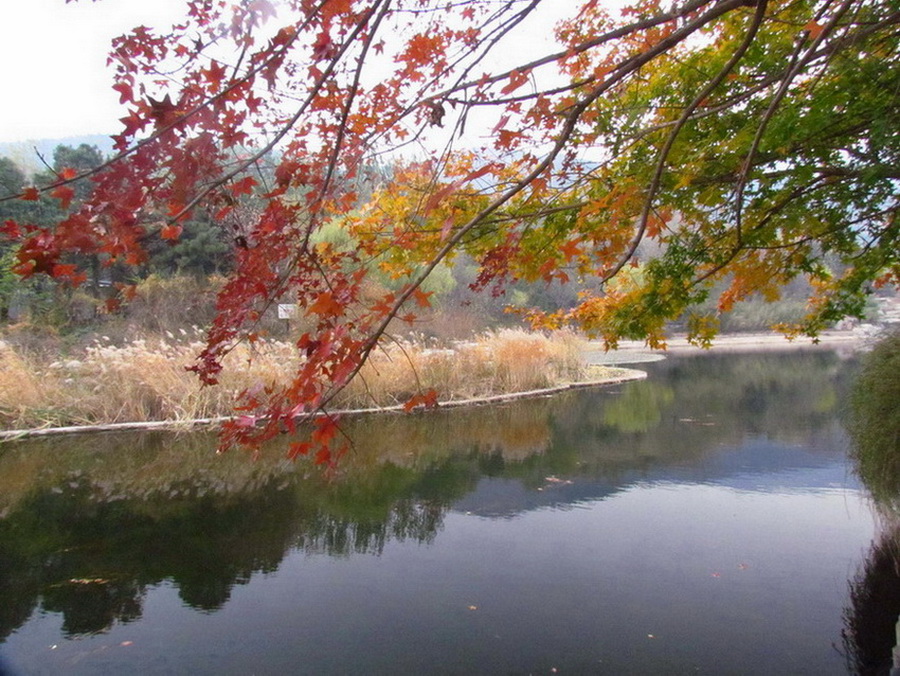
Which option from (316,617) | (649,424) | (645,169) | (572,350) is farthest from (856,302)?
(572,350)

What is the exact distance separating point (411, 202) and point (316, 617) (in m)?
2.05

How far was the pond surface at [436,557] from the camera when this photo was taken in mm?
2730

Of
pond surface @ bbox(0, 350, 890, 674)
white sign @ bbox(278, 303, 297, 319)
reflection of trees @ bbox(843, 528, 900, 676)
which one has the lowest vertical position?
reflection of trees @ bbox(843, 528, 900, 676)

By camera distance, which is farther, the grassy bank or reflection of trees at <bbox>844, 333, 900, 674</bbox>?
the grassy bank

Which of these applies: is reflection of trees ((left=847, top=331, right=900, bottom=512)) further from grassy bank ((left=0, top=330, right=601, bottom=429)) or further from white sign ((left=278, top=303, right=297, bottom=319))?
grassy bank ((left=0, top=330, right=601, bottom=429))

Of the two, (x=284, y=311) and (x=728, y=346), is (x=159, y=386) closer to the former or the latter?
(x=284, y=311)

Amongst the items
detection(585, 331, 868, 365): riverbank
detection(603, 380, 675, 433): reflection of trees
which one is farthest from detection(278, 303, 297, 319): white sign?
detection(585, 331, 868, 365): riverbank

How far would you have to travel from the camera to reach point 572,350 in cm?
1138

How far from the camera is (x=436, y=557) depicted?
3723 mm

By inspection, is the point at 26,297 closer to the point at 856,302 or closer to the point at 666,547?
the point at 666,547

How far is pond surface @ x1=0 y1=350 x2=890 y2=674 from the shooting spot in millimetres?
2730

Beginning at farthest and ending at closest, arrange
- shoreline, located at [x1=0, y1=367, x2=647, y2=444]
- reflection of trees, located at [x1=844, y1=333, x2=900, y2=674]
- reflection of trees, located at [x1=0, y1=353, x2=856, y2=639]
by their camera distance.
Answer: shoreline, located at [x1=0, y1=367, x2=647, y2=444] → reflection of trees, located at [x1=0, y1=353, x2=856, y2=639] → reflection of trees, located at [x1=844, y1=333, x2=900, y2=674]

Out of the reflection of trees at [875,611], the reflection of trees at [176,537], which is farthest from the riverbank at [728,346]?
the reflection of trees at [875,611]

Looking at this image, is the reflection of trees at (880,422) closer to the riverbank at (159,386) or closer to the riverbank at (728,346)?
the riverbank at (159,386)
